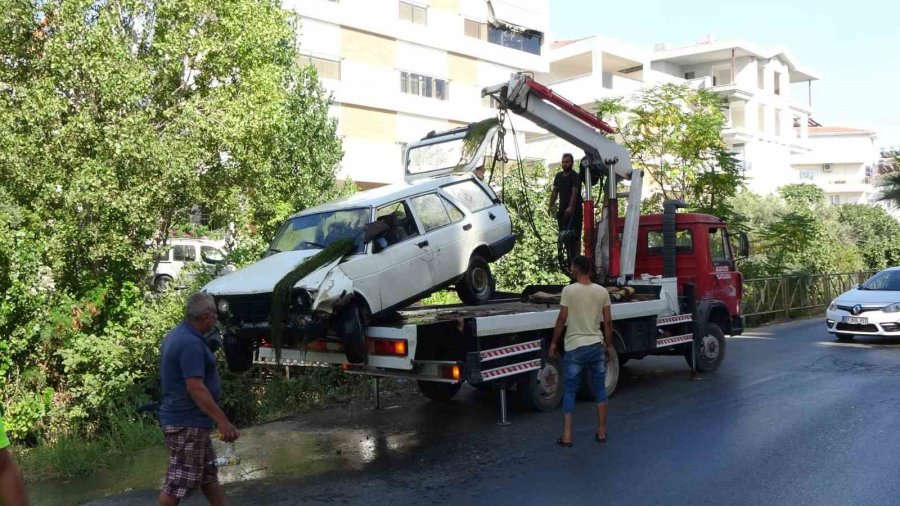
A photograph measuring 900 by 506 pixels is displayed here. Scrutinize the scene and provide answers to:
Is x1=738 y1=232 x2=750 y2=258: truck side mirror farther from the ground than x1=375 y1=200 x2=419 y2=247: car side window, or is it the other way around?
x1=375 y1=200 x2=419 y2=247: car side window

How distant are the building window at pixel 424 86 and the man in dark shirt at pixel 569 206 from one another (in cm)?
2277

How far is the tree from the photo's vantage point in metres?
21.4

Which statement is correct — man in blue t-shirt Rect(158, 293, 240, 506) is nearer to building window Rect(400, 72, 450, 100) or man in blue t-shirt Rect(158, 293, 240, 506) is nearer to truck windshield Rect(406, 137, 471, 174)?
truck windshield Rect(406, 137, 471, 174)

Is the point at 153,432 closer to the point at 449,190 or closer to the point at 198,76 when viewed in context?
the point at 449,190

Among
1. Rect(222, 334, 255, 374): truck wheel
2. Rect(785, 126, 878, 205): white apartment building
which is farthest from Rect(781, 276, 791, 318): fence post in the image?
Rect(785, 126, 878, 205): white apartment building

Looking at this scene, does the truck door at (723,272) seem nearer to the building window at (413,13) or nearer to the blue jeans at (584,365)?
the blue jeans at (584,365)

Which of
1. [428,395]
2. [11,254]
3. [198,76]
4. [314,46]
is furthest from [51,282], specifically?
[314,46]

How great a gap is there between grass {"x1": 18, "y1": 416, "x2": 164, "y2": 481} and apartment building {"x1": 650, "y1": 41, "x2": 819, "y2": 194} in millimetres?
45070

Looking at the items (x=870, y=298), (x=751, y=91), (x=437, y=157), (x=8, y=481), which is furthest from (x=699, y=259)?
(x=751, y=91)

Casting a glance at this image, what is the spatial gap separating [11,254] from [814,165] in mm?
76424

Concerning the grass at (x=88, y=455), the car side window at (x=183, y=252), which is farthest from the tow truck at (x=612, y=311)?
the car side window at (x=183, y=252)

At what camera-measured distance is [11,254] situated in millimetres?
12352

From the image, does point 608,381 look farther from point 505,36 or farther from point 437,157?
point 505,36

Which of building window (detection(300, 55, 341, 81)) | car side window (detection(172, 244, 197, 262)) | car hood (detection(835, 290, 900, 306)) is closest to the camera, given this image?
car hood (detection(835, 290, 900, 306))
